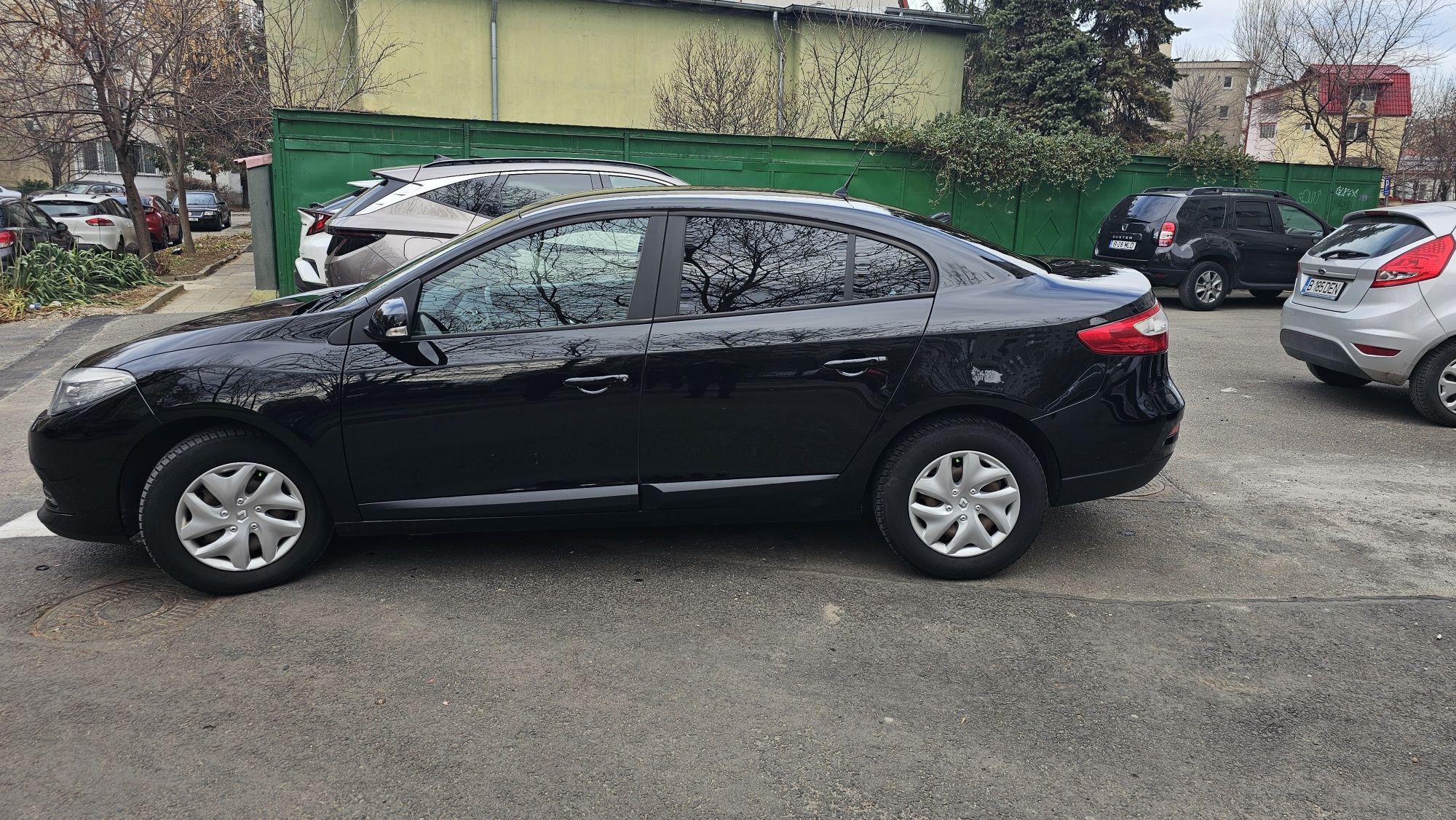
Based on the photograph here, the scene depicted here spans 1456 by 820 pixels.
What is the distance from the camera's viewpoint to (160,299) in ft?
47.1

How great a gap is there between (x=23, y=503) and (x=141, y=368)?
2.09m

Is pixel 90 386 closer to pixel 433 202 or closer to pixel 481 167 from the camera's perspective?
pixel 433 202

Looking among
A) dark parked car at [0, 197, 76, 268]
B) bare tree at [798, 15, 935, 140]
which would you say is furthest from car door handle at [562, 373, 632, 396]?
bare tree at [798, 15, 935, 140]

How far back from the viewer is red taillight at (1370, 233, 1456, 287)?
7.32 metres

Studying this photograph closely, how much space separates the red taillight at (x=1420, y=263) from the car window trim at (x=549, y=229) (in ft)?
19.2

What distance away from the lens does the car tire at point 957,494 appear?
4.37 metres

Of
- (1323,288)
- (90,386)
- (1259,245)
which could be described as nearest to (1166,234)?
(1259,245)

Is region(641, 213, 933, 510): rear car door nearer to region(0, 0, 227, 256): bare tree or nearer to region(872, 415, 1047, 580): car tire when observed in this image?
region(872, 415, 1047, 580): car tire

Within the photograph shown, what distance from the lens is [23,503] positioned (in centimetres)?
→ 555

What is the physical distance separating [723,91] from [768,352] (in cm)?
1750

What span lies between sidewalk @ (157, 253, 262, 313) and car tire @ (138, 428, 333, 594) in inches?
350

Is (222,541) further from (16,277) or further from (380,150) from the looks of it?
(16,277)

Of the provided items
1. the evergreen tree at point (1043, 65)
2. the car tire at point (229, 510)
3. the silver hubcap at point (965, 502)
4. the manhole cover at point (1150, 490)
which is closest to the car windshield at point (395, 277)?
the car tire at point (229, 510)

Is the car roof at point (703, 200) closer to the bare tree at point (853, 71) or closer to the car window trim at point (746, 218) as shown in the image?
the car window trim at point (746, 218)
